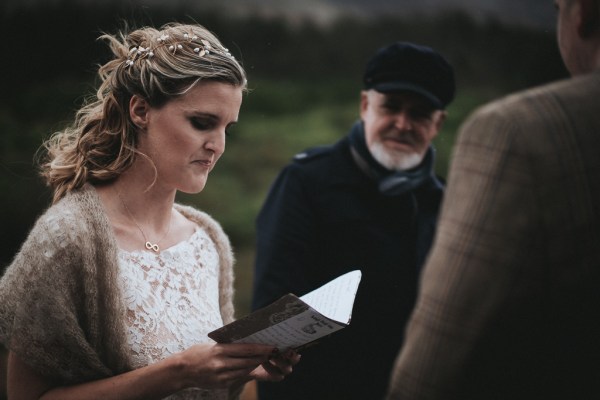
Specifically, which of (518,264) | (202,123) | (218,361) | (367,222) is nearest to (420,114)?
(367,222)

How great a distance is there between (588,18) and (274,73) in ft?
19.5

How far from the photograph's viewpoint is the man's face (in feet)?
9.73

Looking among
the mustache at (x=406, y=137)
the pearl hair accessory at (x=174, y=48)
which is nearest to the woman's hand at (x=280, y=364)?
the pearl hair accessory at (x=174, y=48)

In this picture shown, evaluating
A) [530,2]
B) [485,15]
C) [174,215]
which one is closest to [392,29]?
[485,15]

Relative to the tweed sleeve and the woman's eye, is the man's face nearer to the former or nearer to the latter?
the woman's eye

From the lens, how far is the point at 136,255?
184 centimetres

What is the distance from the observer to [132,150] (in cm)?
190

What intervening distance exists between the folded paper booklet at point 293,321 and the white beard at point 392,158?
1.27 meters

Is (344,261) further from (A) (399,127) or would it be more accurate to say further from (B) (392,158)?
(A) (399,127)

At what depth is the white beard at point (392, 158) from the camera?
293 centimetres

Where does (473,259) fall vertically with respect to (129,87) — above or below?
below

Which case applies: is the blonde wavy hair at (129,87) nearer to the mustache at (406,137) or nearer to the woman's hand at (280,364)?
the woman's hand at (280,364)

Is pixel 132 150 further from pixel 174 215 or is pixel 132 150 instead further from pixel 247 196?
pixel 247 196

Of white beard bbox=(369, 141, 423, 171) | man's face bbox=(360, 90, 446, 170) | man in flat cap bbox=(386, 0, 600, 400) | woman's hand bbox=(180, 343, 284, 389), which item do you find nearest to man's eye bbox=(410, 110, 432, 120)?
man's face bbox=(360, 90, 446, 170)
